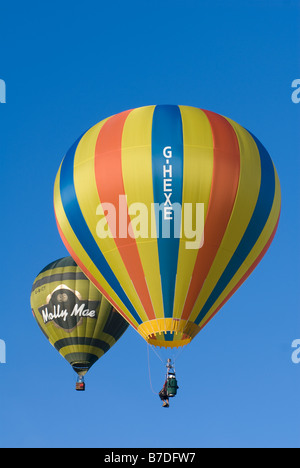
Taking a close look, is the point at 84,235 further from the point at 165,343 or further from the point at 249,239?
the point at 249,239

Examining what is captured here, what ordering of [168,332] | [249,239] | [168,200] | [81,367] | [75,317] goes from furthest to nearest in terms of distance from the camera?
[81,367] < [75,317] < [249,239] < [168,332] < [168,200]

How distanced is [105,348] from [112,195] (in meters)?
7.32

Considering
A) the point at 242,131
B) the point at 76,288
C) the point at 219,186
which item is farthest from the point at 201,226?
the point at 76,288

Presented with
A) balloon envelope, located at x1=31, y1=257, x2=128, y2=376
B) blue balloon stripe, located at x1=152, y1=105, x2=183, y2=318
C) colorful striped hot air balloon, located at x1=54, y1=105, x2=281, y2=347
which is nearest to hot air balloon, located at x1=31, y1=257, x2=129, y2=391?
balloon envelope, located at x1=31, y1=257, x2=128, y2=376

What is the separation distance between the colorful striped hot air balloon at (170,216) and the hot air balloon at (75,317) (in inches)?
190

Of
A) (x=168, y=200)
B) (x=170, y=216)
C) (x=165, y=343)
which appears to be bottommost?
(x=165, y=343)

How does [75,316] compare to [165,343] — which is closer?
[165,343]

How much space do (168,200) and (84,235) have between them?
2.19 m

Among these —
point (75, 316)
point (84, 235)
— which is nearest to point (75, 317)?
point (75, 316)

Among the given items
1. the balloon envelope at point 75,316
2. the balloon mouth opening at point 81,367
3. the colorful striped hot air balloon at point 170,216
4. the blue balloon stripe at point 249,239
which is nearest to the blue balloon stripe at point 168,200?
the colorful striped hot air balloon at point 170,216

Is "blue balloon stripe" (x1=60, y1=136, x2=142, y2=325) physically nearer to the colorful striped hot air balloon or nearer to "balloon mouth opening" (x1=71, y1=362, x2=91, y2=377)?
the colorful striped hot air balloon

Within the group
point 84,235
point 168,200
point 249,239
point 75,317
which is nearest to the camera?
point 168,200

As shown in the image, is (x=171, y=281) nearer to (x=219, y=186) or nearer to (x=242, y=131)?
(x=219, y=186)

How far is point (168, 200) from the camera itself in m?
25.6
